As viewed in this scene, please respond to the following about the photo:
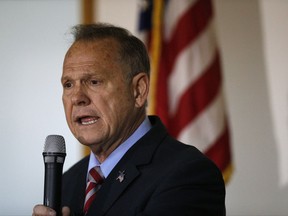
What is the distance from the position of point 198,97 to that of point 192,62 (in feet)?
0.78

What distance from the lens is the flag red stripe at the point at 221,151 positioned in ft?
12.7

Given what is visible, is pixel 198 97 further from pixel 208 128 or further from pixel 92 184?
pixel 92 184

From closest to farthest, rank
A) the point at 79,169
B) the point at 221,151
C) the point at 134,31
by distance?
the point at 79,169 → the point at 221,151 → the point at 134,31

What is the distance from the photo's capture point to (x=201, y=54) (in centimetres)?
393

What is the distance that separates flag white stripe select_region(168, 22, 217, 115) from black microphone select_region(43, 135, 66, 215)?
2133 mm

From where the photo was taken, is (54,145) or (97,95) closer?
(54,145)

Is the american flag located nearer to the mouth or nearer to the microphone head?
the mouth

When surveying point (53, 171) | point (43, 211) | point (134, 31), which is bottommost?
point (43, 211)

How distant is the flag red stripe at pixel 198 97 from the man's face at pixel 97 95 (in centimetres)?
175

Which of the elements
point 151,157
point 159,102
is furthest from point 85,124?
point 159,102

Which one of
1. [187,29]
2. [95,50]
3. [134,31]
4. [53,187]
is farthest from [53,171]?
[134,31]

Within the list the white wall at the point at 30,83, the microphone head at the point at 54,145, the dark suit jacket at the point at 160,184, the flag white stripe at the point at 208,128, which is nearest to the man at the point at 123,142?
the dark suit jacket at the point at 160,184

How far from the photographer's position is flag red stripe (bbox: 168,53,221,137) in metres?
3.89

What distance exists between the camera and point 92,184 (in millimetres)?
2148
